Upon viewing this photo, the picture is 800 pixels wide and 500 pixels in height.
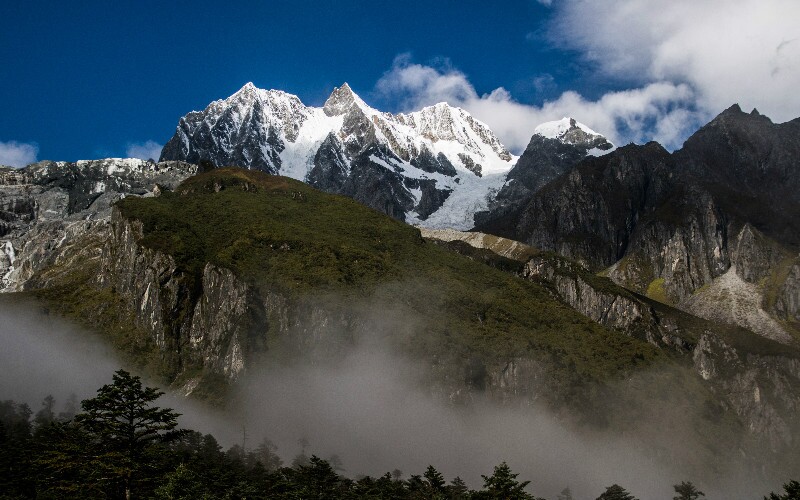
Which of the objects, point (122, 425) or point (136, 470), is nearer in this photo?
point (136, 470)

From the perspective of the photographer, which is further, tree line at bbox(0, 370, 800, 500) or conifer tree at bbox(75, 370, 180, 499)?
tree line at bbox(0, 370, 800, 500)

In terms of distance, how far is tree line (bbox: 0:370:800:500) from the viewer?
51.5 meters

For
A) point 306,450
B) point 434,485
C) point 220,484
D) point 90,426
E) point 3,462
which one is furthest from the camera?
point 306,450

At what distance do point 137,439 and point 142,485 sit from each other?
10.2 ft

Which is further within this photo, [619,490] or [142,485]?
[619,490]

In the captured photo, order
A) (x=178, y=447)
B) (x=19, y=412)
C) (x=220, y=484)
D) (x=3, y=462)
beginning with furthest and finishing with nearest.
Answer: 1. (x=19, y=412)
2. (x=178, y=447)
3. (x=220, y=484)
4. (x=3, y=462)

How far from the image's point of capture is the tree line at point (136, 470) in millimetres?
51500

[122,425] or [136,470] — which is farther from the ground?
[122,425]

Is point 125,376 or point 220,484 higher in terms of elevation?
point 125,376

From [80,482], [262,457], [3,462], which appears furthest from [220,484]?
[262,457]

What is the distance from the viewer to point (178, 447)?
464 ft

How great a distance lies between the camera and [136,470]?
2010 inches

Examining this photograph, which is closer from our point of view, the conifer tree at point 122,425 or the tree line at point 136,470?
the conifer tree at point 122,425

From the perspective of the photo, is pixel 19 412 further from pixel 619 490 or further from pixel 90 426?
pixel 90 426
